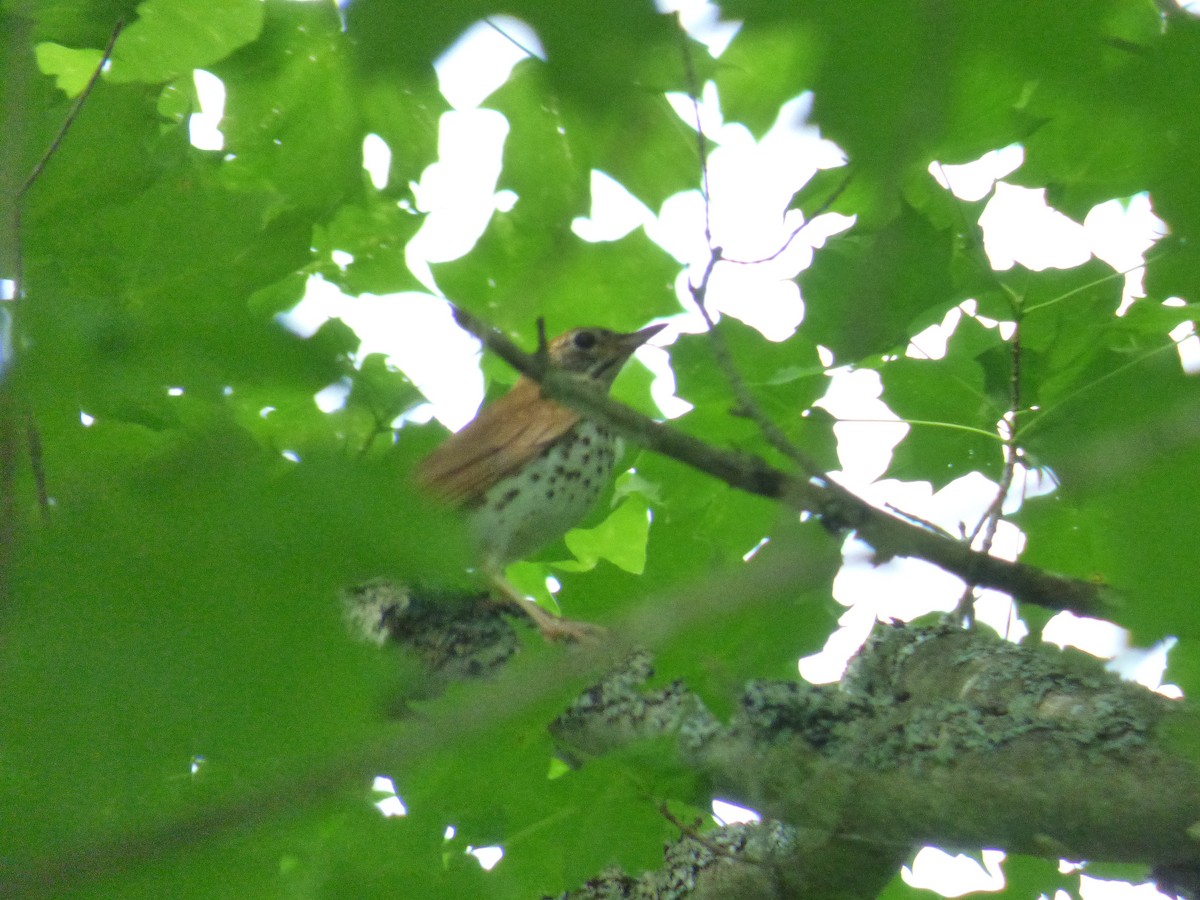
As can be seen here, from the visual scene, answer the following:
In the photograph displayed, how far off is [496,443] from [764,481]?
276cm

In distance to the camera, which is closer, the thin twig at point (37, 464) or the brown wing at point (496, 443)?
the thin twig at point (37, 464)

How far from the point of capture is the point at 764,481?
1.65 m

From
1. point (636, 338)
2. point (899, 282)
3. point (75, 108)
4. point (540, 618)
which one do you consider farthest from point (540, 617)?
point (636, 338)

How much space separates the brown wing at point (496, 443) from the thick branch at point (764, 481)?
248 centimetres

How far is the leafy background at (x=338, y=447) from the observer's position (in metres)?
0.75

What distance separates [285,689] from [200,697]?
0.05 m

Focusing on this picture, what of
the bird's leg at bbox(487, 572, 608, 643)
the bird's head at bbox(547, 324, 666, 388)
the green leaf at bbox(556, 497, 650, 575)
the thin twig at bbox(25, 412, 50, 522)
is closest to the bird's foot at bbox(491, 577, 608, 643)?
the bird's leg at bbox(487, 572, 608, 643)

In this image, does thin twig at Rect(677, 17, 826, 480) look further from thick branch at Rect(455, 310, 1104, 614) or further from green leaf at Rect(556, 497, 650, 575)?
green leaf at Rect(556, 497, 650, 575)

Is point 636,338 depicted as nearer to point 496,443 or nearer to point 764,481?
point 496,443

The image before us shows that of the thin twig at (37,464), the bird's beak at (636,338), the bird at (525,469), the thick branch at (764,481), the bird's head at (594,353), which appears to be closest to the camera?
the thin twig at (37,464)

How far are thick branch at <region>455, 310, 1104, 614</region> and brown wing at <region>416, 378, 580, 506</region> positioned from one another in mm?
2476

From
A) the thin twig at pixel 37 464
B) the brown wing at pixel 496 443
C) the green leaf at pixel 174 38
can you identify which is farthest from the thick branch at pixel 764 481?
the brown wing at pixel 496 443

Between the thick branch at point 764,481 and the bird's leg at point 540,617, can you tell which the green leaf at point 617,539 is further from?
the thick branch at point 764,481

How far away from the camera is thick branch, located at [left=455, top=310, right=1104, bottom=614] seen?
60.4 inches
